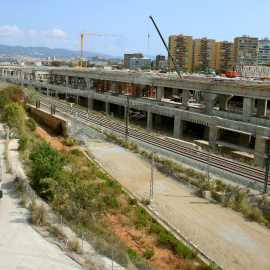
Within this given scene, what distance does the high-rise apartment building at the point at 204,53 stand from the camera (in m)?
120

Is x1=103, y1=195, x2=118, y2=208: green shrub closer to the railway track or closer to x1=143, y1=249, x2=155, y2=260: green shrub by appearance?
x1=143, y1=249, x2=155, y2=260: green shrub

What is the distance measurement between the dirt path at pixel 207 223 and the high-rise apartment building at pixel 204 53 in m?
102

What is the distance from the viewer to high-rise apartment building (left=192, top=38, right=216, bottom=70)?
12012 centimetres

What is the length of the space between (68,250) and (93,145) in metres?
21.7

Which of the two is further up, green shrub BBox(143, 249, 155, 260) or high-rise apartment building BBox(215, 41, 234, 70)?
high-rise apartment building BBox(215, 41, 234, 70)

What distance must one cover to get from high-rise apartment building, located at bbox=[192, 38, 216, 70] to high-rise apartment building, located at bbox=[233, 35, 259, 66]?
8270 millimetres

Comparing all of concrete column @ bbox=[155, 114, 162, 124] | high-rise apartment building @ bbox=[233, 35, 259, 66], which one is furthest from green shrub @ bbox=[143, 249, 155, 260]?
high-rise apartment building @ bbox=[233, 35, 259, 66]

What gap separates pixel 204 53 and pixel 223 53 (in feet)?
23.9

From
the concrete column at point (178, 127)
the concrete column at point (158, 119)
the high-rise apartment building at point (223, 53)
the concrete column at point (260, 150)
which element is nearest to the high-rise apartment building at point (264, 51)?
the high-rise apartment building at point (223, 53)

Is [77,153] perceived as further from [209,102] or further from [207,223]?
[209,102]

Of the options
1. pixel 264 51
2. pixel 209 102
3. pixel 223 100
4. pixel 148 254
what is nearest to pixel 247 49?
pixel 264 51

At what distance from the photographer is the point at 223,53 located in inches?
4847

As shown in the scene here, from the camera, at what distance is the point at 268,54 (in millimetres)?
126375

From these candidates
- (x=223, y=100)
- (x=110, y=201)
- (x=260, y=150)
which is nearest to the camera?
(x=110, y=201)
